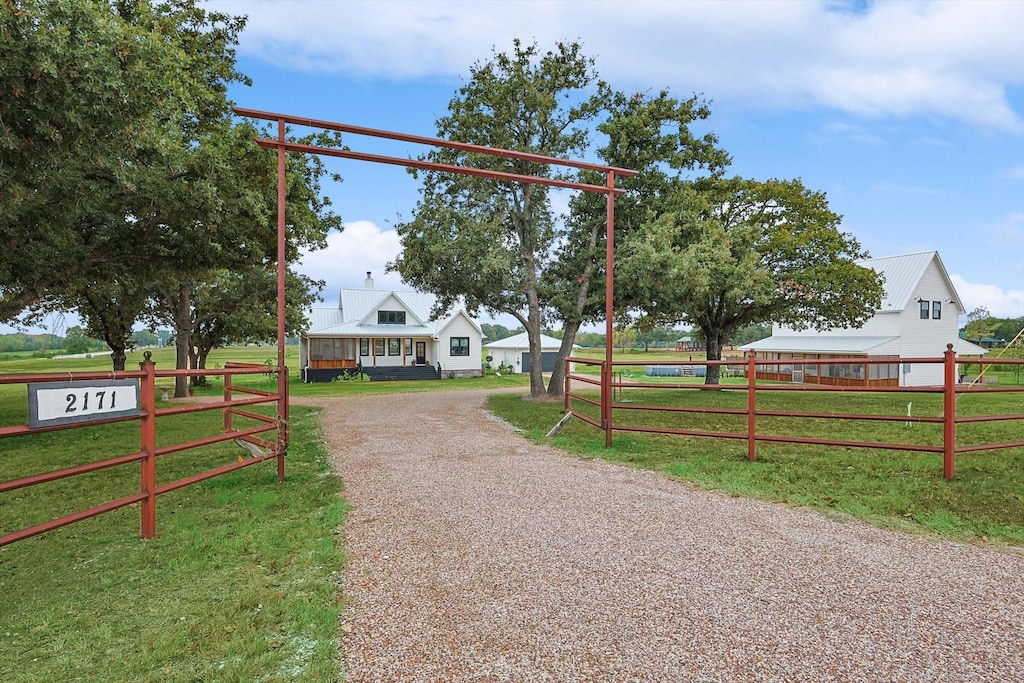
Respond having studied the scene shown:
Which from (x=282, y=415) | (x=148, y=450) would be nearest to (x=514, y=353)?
(x=282, y=415)

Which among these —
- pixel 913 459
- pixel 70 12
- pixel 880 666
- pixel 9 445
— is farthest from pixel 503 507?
pixel 9 445

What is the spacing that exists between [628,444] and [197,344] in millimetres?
23925

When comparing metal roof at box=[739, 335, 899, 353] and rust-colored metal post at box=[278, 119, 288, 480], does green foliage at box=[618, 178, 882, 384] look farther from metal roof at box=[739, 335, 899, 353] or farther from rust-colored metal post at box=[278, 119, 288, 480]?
rust-colored metal post at box=[278, 119, 288, 480]

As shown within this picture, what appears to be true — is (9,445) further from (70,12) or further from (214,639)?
(214,639)

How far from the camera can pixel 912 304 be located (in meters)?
27.5

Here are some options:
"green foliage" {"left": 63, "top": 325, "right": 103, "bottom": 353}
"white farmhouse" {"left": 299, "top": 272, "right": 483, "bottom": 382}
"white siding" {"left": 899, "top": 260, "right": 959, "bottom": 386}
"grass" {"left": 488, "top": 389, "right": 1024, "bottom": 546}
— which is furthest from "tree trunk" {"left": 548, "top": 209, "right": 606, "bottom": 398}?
"white siding" {"left": 899, "top": 260, "right": 959, "bottom": 386}

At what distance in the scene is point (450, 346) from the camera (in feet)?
109

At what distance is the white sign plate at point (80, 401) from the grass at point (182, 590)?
3.46ft

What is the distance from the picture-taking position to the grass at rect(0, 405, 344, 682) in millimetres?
2623

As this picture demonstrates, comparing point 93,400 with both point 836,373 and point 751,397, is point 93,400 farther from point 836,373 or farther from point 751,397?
point 836,373

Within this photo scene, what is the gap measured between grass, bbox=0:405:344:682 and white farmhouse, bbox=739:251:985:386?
2862cm

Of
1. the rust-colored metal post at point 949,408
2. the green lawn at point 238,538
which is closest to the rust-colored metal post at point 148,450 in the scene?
the green lawn at point 238,538

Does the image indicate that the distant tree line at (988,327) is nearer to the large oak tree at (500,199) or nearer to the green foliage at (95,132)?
the large oak tree at (500,199)

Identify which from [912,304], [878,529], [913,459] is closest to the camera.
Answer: [878,529]
